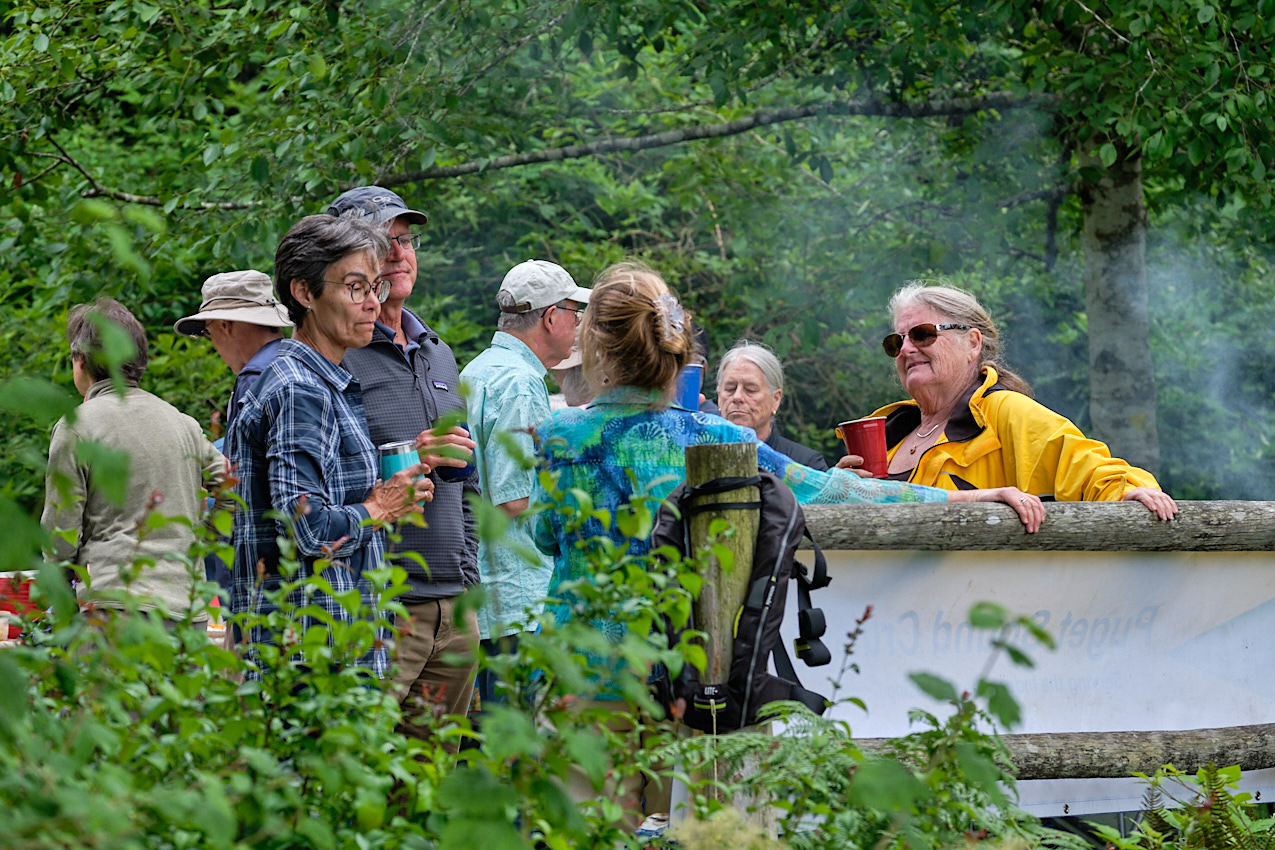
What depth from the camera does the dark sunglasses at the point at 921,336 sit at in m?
4.00

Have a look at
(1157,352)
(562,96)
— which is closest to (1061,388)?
(1157,352)

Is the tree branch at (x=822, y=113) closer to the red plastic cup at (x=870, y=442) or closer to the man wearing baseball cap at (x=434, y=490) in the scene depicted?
the man wearing baseball cap at (x=434, y=490)

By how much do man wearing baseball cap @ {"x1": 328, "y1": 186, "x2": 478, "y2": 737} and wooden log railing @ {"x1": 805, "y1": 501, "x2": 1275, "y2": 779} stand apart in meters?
1.01

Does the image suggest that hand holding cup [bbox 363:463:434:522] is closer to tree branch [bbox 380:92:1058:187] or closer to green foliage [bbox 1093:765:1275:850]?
green foliage [bbox 1093:765:1275:850]

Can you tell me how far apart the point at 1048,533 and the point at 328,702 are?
230 centimetres

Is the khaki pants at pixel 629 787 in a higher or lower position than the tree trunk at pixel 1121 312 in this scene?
lower

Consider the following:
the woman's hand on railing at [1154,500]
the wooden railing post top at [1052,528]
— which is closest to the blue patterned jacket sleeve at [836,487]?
the wooden railing post top at [1052,528]

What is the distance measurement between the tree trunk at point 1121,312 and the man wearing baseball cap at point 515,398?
4615mm

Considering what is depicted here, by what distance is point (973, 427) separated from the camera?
390 cm

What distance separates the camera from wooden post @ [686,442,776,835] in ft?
8.64

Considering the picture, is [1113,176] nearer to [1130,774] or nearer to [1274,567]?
[1274,567]

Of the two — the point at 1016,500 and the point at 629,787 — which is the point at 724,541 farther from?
the point at 1016,500

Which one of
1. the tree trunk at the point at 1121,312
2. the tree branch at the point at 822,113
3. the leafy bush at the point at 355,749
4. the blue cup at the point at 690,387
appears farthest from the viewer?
the tree branch at the point at 822,113

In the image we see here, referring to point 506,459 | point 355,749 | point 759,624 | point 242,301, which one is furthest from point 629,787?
point 242,301
